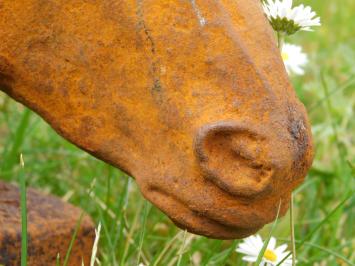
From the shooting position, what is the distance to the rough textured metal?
147 centimetres

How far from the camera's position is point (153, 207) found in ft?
6.65

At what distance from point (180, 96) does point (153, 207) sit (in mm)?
920

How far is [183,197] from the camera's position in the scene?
1.14 metres

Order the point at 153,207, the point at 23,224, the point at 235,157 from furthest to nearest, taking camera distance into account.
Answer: the point at 153,207, the point at 23,224, the point at 235,157

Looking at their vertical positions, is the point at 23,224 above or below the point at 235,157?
below

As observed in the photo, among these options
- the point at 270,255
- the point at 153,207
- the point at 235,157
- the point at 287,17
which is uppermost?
the point at 287,17

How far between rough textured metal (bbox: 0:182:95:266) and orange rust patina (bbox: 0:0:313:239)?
32 cm

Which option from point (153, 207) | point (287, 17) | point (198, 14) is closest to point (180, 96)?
point (198, 14)

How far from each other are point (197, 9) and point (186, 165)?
0.74 ft

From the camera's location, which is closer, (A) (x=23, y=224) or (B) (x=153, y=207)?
(A) (x=23, y=224)

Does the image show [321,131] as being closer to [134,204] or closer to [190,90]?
[134,204]

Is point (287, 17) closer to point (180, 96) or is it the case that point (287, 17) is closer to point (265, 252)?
point (180, 96)

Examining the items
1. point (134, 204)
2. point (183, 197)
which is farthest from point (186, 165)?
point (134, 204)

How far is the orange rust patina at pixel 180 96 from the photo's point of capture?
1.10 metres
